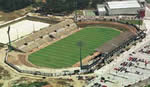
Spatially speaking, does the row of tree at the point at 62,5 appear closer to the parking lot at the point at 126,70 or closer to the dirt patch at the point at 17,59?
the dirt patch at the point at 17,59

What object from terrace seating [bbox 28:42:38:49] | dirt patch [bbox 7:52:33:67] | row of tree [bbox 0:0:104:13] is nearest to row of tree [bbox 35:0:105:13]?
row of tree [bbox 0:0:104:13]

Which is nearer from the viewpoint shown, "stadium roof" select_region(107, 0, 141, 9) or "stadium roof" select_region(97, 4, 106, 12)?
"stadium roof" select_region(107, 0, 141, 9)

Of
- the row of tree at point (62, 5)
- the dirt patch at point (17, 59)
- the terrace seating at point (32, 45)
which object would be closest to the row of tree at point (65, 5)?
the row of tree at point (62, 5)

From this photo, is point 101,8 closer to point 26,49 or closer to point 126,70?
point 26,49

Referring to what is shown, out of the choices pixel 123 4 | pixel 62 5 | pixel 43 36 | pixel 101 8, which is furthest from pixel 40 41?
pixel 123 4

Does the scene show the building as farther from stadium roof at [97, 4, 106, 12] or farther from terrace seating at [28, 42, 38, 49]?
terrace seating at [28, 42, 38, 49]

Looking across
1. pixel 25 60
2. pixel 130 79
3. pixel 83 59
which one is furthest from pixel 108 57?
pixel 25 60

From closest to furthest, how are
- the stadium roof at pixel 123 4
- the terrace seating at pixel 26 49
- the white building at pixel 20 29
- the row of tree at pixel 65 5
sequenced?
the terrace seating at pixel 26 49 → the white building at pixel 20 29 → the stadium roof at pixel 123 4 → the row of tree at pixel 65 5
